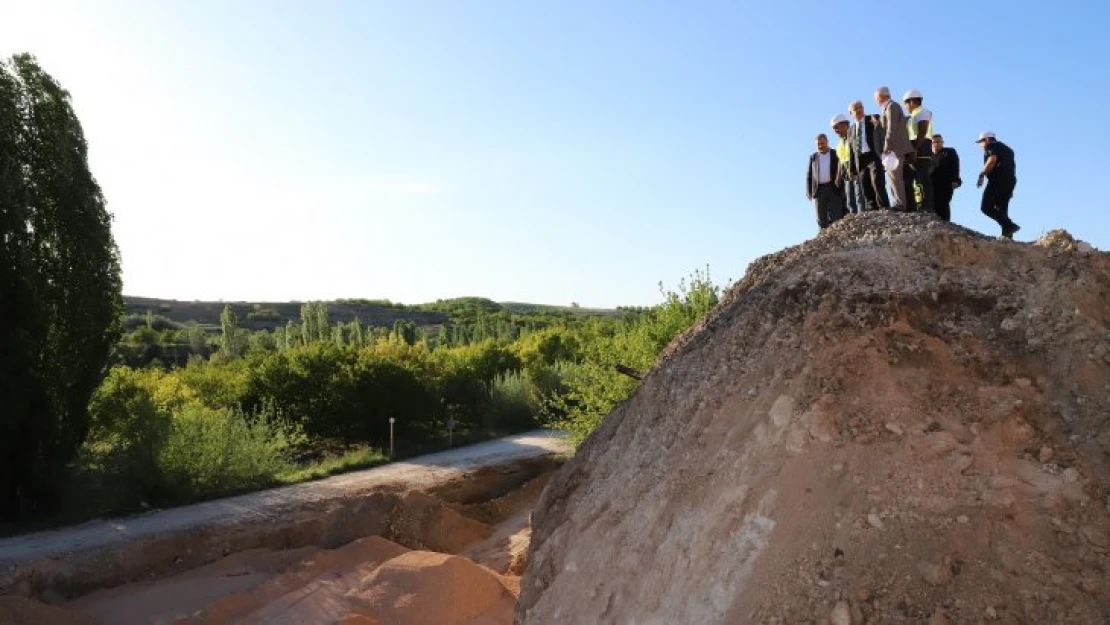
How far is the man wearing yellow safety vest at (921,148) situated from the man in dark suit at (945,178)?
20 centimetres

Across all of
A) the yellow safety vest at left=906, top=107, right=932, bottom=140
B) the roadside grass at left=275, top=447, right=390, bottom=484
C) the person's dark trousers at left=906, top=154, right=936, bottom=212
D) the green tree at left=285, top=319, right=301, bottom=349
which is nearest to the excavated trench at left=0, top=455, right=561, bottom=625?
the roadside grass at left=275, top=447, right=390, bottom=484

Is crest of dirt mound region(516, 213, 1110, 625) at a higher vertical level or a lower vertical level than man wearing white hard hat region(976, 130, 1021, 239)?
lower

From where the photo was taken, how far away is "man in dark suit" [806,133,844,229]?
343 inches

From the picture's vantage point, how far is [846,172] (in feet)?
27.5

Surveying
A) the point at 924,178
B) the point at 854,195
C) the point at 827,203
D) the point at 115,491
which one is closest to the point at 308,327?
the point at 115,491

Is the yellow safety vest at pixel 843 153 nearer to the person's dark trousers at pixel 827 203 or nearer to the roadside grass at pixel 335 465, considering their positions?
the person's dark trousers at pixel 827 203

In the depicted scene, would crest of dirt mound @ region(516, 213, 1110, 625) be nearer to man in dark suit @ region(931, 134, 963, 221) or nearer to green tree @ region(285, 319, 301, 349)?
man in dark suit @ region(931, 134, 963, 221)

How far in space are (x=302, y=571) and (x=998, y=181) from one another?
9.53 metres

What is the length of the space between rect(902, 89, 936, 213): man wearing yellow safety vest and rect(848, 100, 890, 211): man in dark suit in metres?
0.31

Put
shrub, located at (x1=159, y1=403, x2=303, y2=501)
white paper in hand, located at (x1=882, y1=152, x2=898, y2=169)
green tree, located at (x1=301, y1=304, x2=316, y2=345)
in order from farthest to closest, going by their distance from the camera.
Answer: green tree, located at (x1=301, y1=304, x2=316, y2=345)
shrub, located at (x1=159, y1=403, x2=303, y2=501)
white paper in hand, located at (x1=882, y1=152, x2=898, y2=169)

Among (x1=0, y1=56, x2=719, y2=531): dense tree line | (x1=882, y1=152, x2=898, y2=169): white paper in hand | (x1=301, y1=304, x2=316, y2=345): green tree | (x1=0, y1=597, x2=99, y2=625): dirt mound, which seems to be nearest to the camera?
(x1=882, y1=152, x2=898, y2=169): white paper in hand

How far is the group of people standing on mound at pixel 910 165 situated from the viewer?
7.50 m

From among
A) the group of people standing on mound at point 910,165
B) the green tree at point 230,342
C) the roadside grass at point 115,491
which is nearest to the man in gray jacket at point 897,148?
the group of people standing on mound at point 910,165

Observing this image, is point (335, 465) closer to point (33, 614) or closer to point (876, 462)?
point (33, 614)
